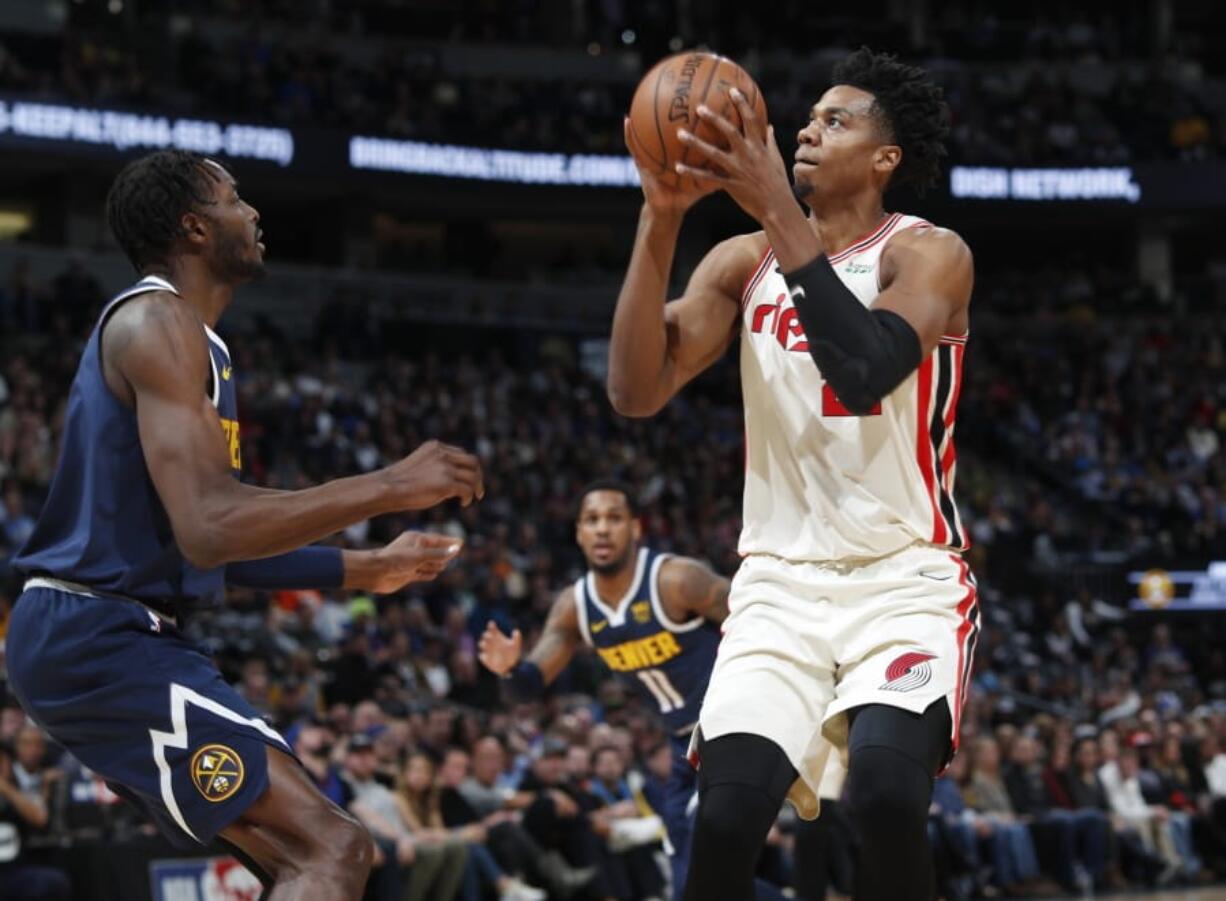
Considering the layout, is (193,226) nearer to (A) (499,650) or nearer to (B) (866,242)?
(B) (866,242)

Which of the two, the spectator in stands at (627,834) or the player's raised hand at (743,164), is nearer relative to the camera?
the player's raised hand at (743,164)

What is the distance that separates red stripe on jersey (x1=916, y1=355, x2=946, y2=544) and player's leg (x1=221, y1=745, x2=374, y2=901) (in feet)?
5.27

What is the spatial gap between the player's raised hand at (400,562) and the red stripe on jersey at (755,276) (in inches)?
41.0

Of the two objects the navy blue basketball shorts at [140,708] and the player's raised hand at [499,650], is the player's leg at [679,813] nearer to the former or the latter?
the player's raised hand at [499,650]

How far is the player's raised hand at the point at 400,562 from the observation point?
4.88m

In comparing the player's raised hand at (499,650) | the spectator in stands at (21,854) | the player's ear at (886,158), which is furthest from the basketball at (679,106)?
the spectator in stands at (21,854)

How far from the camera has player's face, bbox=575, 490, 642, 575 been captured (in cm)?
829

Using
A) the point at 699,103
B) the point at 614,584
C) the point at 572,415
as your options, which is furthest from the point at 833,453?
the point at 572,415

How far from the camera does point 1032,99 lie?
3025 centimetres

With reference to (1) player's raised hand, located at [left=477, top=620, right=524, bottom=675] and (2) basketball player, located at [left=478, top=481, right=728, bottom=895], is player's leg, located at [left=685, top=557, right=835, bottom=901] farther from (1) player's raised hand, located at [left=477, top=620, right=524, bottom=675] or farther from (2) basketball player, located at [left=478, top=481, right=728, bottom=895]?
(2) basketball player, located at [left=478, top=481, right=728, bottom=895]

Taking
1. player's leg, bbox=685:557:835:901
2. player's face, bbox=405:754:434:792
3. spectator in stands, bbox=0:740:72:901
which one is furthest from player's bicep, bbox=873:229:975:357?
player's face, bbox=405:754:434:792

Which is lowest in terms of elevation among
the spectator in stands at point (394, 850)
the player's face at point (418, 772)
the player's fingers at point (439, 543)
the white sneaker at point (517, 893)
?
the white sneaker at point (517, 893)

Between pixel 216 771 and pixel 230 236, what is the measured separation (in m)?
1.37

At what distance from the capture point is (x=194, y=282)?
4535 millimetres
